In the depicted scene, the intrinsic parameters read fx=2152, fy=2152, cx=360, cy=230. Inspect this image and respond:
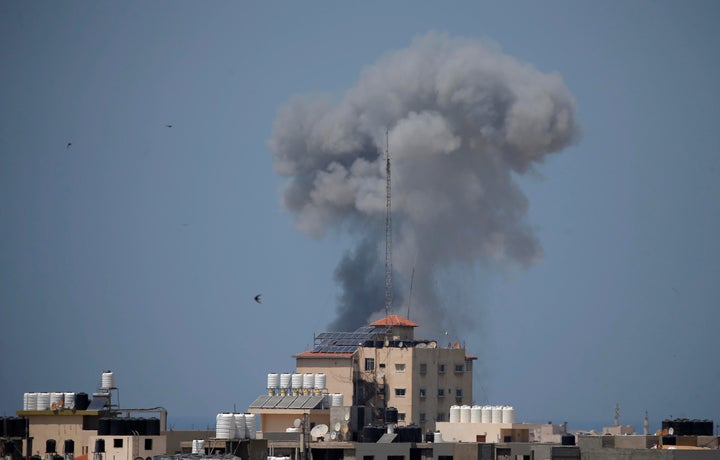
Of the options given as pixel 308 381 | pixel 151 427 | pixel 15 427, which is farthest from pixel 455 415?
pixel 151 427

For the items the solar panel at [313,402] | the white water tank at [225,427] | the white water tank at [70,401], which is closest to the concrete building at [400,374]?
the solar panel at [313,402]

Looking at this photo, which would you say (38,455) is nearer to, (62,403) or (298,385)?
(62,403)

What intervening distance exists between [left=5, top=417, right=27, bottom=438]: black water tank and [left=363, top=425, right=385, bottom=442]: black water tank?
14.4 metres

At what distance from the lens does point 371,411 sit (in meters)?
104

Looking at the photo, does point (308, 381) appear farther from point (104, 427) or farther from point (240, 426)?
point (240, 426)

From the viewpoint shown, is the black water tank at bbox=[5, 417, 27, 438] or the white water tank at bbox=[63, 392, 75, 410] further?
the white water tank at bbox=[63, 392, 75, 410]

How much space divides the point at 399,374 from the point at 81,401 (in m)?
Answer: 27.0

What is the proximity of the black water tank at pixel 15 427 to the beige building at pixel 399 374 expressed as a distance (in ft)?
85.9

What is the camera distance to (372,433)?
301ft

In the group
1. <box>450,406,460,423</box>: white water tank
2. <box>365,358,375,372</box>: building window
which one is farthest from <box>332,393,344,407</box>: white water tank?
<box>365,358,375,372</box>: building window

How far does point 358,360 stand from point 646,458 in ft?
103

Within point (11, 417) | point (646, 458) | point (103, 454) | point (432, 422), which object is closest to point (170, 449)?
point (103, 454)

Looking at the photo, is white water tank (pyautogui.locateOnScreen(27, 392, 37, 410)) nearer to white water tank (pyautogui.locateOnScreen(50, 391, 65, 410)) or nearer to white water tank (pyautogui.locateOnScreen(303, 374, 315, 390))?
white water tank (pyautogui.locateOnScreen(50, 391, 65, 410))

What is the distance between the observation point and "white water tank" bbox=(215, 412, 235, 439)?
78.7 metres
